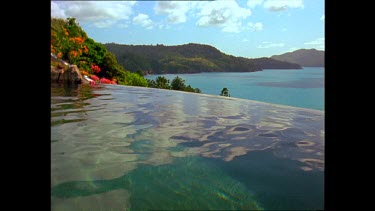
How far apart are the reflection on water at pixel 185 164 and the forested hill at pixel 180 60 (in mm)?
44931

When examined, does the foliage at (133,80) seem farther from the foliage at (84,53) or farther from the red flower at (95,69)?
the red flower at (95,69)

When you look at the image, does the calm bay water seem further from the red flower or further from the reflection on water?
the red flower

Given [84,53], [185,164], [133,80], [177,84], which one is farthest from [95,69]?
[185,164]

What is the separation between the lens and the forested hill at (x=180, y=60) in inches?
2078

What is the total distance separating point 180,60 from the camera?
70188mm

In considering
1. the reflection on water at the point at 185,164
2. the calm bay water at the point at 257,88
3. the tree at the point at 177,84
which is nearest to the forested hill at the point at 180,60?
the calm bay water at the point at 257,88

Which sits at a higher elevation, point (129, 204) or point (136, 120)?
point (136, 120)

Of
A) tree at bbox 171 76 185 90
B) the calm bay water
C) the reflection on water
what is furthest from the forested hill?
the reflection on water
